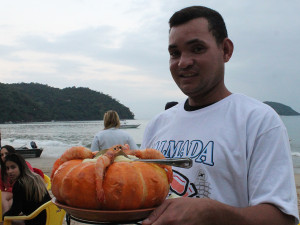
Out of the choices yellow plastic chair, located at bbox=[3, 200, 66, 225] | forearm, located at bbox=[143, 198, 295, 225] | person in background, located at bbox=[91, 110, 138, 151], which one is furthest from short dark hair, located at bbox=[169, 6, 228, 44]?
person in background, located at bbox=[91, 110, 138, 151]

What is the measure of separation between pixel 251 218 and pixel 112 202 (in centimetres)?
61

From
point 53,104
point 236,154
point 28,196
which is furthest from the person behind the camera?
point 53,104

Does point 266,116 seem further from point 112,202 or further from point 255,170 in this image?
point 112,202

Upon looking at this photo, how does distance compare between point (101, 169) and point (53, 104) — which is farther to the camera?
point (53, 104)

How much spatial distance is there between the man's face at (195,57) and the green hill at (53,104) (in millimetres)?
86817

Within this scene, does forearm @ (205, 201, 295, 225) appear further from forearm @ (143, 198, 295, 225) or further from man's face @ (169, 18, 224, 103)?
man's face @ (169, 18, 224, 103)

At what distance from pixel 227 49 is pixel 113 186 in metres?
1.10

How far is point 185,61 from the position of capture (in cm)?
158

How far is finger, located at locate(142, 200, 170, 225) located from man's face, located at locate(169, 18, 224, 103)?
2.59ft

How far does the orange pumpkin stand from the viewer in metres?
0.98

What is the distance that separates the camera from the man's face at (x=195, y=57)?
5.13ft

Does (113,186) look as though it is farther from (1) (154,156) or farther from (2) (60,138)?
(2) (60,138)

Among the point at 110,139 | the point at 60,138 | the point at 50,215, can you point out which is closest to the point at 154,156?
the point at 50,215

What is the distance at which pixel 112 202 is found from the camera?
0.97 meters
